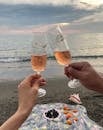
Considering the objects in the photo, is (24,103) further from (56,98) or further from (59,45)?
(56,98)

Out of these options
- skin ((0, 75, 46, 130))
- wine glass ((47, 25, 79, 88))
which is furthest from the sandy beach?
skin ((0, 75, 46, 130))

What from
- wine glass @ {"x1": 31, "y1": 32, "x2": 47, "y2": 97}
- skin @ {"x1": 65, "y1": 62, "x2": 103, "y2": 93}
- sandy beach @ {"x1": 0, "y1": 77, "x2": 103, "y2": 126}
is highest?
wine glass @ {"x1": 31, "y1": 32, "x2": 47, "y2": 97}

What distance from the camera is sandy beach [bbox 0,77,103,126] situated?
10680 mm

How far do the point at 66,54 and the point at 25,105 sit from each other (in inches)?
49.6

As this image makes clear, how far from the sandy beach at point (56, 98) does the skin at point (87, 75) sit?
572 cm

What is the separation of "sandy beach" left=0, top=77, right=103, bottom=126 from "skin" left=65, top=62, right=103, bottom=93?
5.72 metres

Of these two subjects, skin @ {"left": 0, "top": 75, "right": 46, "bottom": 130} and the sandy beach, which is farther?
the sandy beach

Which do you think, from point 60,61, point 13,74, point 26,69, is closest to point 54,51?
point 60,61

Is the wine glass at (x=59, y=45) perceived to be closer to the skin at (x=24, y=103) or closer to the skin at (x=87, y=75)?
the skin at (x=87, y=75)

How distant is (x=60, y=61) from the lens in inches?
165

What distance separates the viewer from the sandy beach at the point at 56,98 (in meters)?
10.7

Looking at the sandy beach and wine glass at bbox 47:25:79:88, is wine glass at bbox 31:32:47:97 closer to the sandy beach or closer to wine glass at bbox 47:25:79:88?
wine glass at bbox 47:25:79:88

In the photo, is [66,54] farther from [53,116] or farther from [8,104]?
[8,104]

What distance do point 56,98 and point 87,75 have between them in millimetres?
9340
